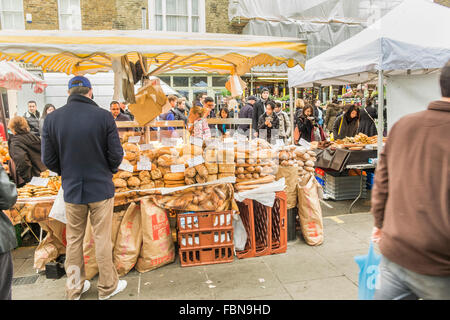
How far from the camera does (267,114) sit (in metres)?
7.90

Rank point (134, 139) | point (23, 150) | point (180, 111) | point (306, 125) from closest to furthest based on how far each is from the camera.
Result: 1. point (134, 139)
2. point (23, 150)
3. point (306, 125)
4. point (180, 111)

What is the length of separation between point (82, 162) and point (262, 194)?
214 centimetres

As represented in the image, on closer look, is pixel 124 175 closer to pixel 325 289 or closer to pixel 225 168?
pixel 225 168

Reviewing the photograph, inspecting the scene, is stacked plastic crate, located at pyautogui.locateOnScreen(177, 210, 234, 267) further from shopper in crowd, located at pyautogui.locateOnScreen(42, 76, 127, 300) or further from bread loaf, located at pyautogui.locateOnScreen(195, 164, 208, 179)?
shopper in crowd, located at pyautogui.locateOnScreen(42, 76, 127, 300)

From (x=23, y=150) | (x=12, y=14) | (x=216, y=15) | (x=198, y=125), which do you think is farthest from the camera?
(x=216, y=15)

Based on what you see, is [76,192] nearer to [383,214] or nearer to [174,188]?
[174,188]

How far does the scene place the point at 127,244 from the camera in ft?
12.6

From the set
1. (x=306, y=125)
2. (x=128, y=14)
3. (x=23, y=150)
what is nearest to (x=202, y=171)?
(x=23, y=150)

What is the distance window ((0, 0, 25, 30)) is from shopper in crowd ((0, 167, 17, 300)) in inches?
640

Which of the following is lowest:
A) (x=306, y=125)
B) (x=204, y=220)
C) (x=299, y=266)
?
(x=299, y=266)

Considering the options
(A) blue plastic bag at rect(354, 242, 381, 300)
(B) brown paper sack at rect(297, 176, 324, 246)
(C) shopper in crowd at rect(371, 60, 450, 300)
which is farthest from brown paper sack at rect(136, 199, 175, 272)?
(C) shopper in crowd at rect(371, 60, 450, 300)
